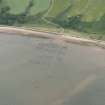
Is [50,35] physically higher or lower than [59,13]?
lower

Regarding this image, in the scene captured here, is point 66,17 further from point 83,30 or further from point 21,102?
point 21,102

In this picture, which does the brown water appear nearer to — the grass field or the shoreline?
the shoreline

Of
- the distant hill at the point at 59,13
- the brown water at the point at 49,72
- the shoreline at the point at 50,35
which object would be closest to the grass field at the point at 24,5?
the distant hill at the point at 59,13

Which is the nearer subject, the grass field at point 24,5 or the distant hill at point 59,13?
the distant hill at point 59,13

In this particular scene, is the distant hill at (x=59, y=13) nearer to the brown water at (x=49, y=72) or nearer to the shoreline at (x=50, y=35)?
the shoreline at (x=50, y=35)

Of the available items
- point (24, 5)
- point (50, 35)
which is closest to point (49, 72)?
point (50, 35)

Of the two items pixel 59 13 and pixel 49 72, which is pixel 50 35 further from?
pixel 49 72
